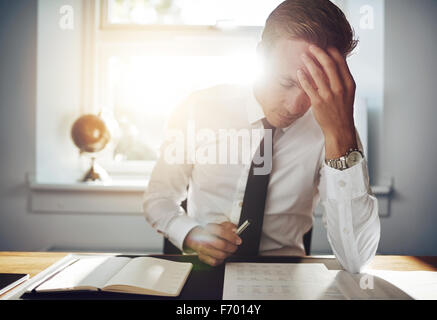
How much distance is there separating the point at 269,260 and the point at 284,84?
0.44 metres

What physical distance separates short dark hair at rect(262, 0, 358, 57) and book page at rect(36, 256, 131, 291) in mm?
688

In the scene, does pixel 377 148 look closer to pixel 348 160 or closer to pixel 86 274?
pixel 348 160

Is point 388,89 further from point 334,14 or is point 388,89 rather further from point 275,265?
point 275,265

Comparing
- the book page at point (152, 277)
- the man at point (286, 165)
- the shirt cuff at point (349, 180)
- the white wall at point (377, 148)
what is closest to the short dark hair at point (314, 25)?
the man at point (286, 165)

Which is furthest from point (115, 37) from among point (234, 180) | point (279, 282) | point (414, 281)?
point (414, 281)

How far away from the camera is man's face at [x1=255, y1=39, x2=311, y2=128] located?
82cm

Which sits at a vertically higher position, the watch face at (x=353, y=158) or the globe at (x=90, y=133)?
the globe at (x=90, y=133)

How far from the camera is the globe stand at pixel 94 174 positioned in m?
1.59

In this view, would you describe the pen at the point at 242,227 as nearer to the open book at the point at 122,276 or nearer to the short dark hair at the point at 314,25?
the open book at the point at 122,276

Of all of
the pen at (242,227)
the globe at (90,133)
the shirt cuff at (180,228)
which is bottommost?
the shirt cuff at (180,228)

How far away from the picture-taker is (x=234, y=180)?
3.36ft

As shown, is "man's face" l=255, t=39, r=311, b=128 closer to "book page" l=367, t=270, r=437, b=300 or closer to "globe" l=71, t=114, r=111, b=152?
"book page" l=367, t=270, r=437, b=300
